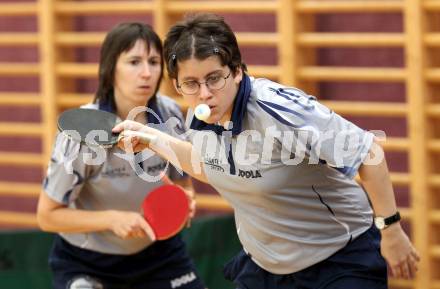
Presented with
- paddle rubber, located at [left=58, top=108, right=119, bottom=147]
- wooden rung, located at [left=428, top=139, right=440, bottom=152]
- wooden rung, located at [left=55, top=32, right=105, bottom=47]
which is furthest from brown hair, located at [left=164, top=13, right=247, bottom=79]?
wooden rung, located at [left=55, top=32, right=105, bottom=47]

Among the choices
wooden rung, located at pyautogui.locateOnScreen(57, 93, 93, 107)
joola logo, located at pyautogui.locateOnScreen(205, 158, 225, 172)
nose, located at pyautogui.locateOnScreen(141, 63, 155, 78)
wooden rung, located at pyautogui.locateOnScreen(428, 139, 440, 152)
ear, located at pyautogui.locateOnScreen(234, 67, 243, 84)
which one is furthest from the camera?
wooden rung, located at pyautogui.locateOnScreen(57, 93, 93, 107)

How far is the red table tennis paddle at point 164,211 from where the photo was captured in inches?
139

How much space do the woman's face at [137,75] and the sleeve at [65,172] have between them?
11.9 inches

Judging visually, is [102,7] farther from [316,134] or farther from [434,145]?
[316,134]

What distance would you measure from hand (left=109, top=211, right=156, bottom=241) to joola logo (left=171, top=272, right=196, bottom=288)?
394 millimetres

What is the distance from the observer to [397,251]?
2730 mm

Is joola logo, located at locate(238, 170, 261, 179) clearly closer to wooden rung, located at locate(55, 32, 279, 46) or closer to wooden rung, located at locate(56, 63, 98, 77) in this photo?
wooden rung, located at locate(55, 32, 279, 46)

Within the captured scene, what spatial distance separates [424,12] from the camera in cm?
491

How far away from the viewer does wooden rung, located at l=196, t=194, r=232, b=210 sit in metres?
5.75

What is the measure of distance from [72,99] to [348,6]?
2080 mm

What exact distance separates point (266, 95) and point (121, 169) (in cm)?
104

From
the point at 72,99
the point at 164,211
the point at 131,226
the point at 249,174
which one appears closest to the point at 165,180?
the point at 164,211

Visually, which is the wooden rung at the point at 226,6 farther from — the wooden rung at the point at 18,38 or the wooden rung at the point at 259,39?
the wooden rung at the point at 18,38

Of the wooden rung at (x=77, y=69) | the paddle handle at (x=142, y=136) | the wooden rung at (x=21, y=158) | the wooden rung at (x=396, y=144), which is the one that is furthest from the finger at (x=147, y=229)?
the wooden rung at (x=21, y=158)
